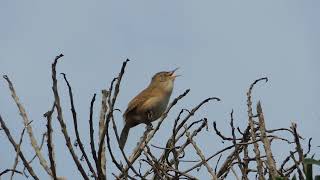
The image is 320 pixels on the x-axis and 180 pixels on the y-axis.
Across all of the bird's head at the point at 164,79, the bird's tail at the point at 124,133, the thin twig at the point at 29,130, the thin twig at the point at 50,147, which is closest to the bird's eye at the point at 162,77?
the bird's head at the point at 164,79

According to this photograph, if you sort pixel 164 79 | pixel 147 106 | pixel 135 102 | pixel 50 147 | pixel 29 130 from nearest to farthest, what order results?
pixel 50 147, pixel 29 130, pixel 147 106, pixel 135 102, pixel 164 79

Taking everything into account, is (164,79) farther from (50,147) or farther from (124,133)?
(50,147)

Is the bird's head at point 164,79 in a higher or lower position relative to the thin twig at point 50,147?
higher

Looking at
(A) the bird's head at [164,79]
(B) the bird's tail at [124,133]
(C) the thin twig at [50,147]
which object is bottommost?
(C) the thin twig at [50,147]

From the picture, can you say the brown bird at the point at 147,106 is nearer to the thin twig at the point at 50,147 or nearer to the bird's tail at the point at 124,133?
the bird's tail at the point at 124,133

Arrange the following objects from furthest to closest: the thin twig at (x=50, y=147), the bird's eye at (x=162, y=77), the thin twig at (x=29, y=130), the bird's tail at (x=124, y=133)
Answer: the bird's eye at (x=162, y=77) < the bird's tail at (x=124, y=133) < the thin twig at (x=29, y=130) < the thin twig at (x=50, y=147)

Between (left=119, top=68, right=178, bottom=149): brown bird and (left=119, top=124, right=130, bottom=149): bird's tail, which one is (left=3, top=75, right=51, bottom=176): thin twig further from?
(left=119, top=68, right=178, bottom=149): brown bird

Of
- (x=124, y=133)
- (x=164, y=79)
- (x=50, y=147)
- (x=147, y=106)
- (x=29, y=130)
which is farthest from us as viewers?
(x=164, y=79)

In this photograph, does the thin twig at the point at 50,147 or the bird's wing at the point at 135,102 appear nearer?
the thin twig at the point at 50,147

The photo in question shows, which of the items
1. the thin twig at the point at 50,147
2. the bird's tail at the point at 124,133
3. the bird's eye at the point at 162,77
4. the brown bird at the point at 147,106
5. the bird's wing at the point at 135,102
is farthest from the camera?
the bird's eye at the point at 162,77

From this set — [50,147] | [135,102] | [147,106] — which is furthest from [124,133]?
[50,147]

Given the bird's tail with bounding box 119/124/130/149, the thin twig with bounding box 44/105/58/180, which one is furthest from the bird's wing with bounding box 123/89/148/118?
the thin twig with bounding box 44/105/58/180

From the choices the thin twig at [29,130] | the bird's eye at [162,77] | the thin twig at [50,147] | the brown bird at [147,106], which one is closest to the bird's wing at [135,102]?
the brown bird at [147,106]

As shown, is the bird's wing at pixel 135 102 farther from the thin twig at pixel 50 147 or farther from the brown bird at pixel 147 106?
the thin twig at pixel 50 147
